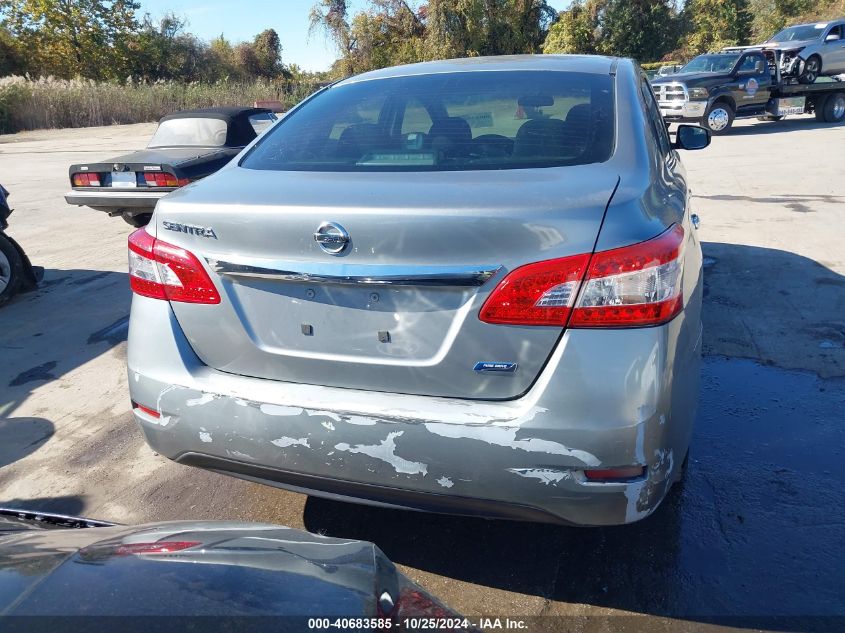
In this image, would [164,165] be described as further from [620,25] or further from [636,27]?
[636,27]

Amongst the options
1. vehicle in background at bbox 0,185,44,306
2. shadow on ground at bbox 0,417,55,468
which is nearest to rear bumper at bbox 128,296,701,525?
shadow on ground at bbox 0,417,55,468

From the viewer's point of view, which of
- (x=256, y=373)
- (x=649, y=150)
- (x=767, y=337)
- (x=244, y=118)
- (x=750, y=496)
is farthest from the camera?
(x=244, y=118)

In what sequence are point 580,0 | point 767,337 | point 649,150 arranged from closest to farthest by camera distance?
point 649,150 → point 767,337 → point 580,0

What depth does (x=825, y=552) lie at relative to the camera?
2609 millimetres

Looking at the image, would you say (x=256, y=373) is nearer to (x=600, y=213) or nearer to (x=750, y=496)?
(x=600, y=213)

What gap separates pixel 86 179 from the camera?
772 centimetres

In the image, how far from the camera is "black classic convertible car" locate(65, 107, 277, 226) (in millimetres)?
7328

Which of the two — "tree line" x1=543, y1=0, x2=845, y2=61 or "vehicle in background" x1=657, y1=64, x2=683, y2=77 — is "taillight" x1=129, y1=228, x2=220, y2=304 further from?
"tree line" x1=543, y1=0, x2=845, y2=61

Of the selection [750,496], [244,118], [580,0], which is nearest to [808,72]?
[244,118]

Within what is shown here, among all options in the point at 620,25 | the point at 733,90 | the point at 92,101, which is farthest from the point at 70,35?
the point at 733,90

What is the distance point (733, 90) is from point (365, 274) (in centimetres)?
1788

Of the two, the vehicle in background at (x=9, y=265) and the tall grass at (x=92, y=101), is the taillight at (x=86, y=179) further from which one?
the tall grass at (x=92, y=101)

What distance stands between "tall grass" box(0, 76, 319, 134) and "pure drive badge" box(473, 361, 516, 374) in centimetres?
2858

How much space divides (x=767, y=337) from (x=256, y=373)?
363 centimetres
